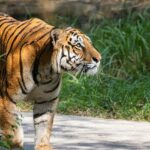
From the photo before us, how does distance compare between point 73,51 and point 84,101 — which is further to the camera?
point 84,101

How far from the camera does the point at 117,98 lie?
11.0 meters

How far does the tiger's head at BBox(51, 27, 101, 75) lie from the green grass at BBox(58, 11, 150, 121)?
3156 mm

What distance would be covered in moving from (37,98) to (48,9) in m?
5.96

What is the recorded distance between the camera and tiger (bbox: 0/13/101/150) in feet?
24.2

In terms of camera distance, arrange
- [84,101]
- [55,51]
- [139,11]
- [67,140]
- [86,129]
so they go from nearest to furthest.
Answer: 1. [55,51]
2. [67,140]
3. [86,129]
4. [84,101]
5. [139,11]

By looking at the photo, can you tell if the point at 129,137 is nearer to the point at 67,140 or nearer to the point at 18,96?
the point at 67,140

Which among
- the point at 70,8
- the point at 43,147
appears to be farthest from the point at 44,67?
the point at 70,8

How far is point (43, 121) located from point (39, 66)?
0.60 metres

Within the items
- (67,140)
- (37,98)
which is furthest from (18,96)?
(67,140)

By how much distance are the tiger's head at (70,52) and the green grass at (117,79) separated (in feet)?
10.4

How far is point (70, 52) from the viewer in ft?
24.2

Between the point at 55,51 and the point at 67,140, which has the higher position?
the point at 55,51

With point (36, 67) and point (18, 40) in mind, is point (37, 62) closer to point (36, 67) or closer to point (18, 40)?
point (36, 67)

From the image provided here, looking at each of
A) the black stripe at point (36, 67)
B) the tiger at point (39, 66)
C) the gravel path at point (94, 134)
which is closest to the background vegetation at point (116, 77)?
the gravel path at point (94, 134)
